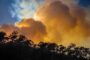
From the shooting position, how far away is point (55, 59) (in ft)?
191

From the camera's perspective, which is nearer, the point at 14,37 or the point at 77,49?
the point at 14,37

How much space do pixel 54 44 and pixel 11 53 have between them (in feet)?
86.8

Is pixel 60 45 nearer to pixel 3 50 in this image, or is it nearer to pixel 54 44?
pixel 54 44

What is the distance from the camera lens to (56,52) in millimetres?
68500

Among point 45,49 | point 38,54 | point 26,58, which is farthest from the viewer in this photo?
point 45,49

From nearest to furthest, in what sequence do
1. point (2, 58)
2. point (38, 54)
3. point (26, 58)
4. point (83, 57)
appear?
1. point (2, 58)
2. point (26, 58)
3. point (38, 54)
4. point (83, 57)

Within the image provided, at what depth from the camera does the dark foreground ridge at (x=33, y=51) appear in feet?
165

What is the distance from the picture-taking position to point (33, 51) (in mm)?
58500

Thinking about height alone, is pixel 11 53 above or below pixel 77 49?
below

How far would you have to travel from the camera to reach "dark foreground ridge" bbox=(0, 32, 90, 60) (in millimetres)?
50275

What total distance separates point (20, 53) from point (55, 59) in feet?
32.1

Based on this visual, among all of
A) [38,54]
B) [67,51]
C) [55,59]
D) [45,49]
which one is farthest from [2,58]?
[67,51]

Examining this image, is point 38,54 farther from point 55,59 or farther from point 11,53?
point 11,53

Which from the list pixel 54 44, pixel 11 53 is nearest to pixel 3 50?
pixel 11 53
